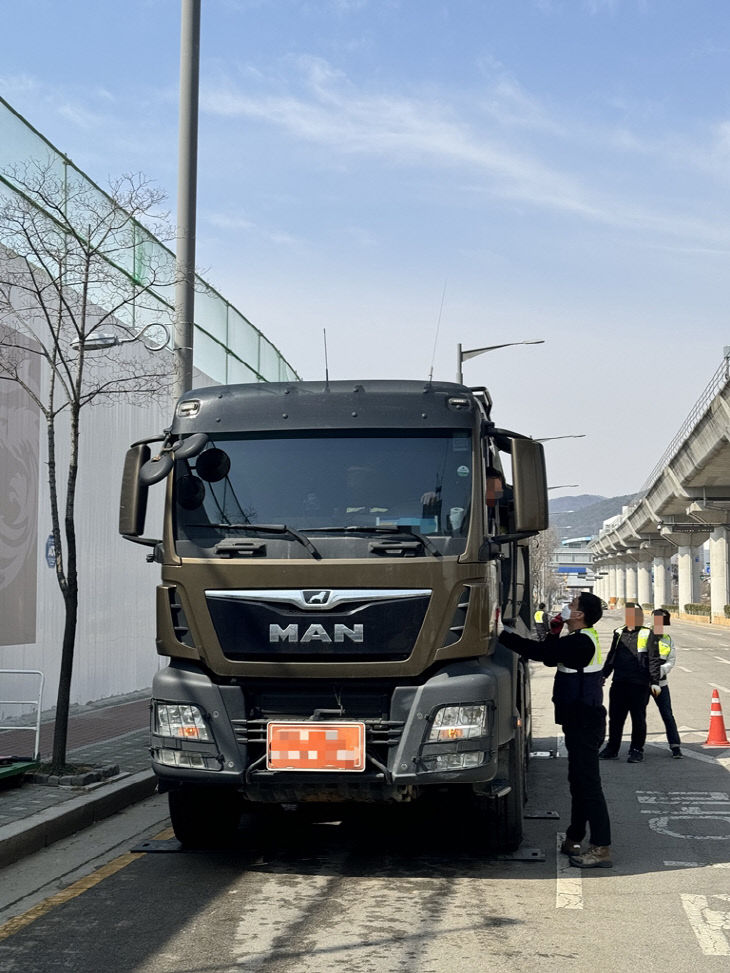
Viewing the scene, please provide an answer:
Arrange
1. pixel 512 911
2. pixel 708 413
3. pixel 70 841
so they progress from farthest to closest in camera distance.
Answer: pixel 708 413, pixel 70 841, pixel 512 911

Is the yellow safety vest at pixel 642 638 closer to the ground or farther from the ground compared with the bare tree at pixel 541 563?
closer to the ground

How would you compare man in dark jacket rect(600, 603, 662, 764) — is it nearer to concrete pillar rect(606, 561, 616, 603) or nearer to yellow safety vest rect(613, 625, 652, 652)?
yellow safety vest rect(613, 625, 652, 652)

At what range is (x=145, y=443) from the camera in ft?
26.7

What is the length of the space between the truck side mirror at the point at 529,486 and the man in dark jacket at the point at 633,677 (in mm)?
6157

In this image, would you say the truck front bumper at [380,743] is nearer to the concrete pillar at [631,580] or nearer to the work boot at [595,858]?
the work boot at [595,858]

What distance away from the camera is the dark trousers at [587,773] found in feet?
25.8

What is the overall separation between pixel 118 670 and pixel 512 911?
12603mm

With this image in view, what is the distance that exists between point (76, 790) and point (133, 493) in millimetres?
3053

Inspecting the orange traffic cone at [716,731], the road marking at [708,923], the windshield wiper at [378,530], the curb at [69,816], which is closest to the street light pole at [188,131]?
the curb at [69,816]

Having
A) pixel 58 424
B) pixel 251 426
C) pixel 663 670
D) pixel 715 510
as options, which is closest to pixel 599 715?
pixel 251 426

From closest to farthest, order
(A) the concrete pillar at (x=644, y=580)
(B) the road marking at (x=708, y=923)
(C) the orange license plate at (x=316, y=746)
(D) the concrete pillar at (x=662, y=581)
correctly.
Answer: (B) the road marking at (x=708, y=923) → (C) the orange license plate at (x=316, y=746) → (D) the concrete pillar at (x=662, y=581) → (A) the concrete pillar at (x=644, y=580)

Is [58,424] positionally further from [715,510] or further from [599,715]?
[715,510]

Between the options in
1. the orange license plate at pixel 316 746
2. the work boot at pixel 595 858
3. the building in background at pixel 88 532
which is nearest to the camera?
the orange license plate at pixel 316 746

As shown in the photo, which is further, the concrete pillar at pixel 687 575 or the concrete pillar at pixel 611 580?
the concrete pillar at pixel 611 580
